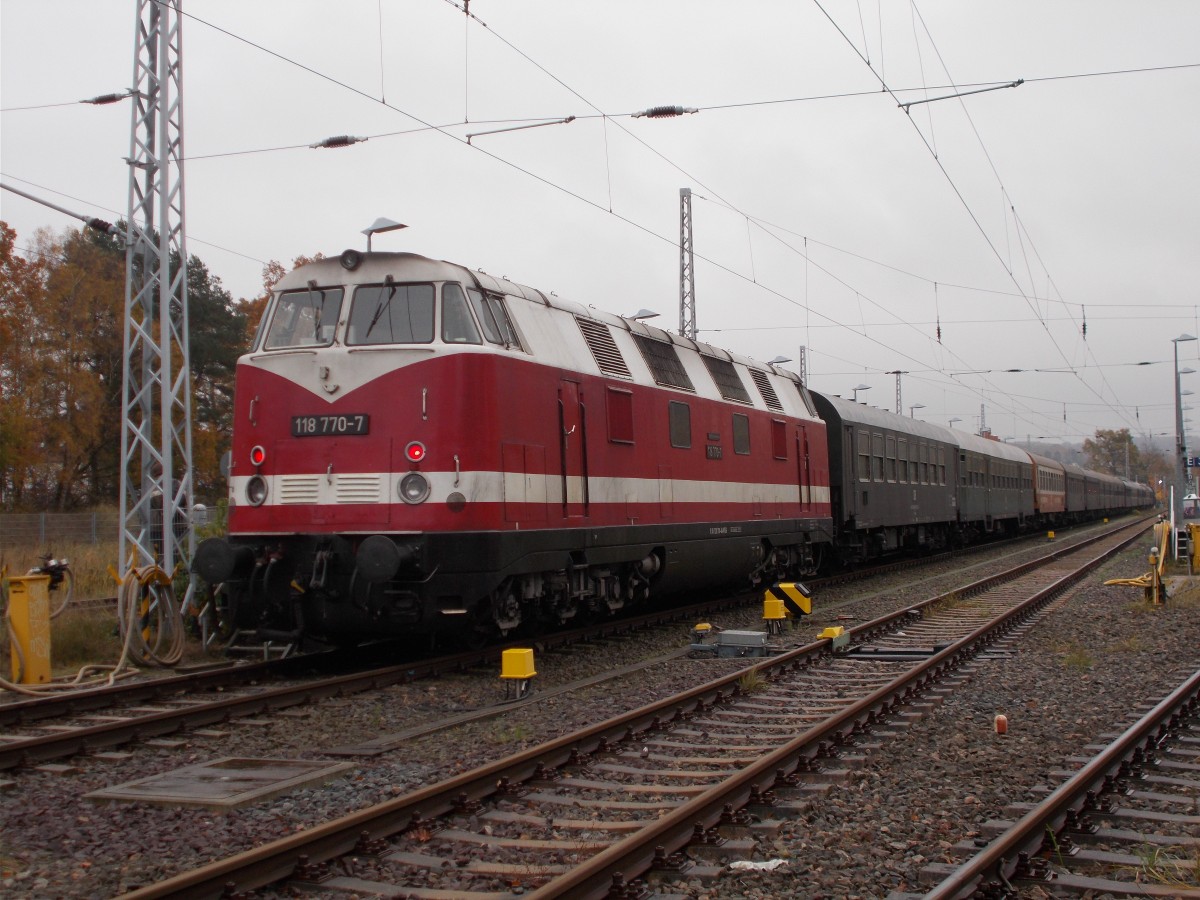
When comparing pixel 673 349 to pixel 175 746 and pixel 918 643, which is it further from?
pixel 175 746

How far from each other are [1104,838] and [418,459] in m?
6.24

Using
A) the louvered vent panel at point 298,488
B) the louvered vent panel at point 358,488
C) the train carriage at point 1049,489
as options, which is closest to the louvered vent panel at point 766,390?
the louvered vent panel at point 358,488

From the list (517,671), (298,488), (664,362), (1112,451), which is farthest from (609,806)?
(1112,451)

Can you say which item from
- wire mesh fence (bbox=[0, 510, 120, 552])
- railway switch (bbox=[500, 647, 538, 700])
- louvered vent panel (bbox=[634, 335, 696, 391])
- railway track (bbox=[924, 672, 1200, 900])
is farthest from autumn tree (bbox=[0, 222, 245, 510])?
railway track (bbox=[924, 672, 1200, 900])

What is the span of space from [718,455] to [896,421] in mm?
12337

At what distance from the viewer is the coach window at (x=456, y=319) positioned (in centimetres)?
1021

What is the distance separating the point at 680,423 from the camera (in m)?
14.1

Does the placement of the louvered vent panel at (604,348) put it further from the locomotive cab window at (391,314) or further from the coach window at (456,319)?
the locomotive cab window at (391,314)

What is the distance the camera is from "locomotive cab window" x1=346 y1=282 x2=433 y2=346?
10289mm

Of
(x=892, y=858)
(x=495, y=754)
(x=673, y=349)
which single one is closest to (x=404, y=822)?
(x=495, y=754)

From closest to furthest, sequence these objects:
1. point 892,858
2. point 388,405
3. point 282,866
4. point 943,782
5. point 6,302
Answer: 1. point 282,866
2. point 892,858
3. point 943,782
4. point 388,405
5. point 6,302

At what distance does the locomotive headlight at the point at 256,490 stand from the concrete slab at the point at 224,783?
3.63 meters

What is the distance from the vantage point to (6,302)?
3666cm

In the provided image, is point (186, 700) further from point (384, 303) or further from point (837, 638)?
point (837, 638)
